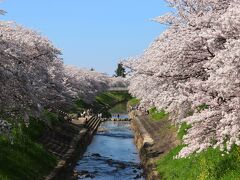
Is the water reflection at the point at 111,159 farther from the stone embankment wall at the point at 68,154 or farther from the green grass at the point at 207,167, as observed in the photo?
the green grass at the point at 207,167

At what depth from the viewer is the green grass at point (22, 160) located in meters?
22.1

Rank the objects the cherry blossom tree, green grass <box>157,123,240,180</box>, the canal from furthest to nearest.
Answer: the canal → green grass <box>157,123,240,180</box> → the cherry blossom tree

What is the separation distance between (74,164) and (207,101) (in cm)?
2583

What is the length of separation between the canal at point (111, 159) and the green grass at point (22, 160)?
5.54 m

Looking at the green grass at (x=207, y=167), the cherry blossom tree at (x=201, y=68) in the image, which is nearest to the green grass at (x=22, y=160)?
the green grass at (x=207, y=167)

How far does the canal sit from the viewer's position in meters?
34.6

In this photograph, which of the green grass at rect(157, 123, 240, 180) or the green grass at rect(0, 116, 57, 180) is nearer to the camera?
the green grass at rect(157, 123, 240, 180)

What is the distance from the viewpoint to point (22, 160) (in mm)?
24734

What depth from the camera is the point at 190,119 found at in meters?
13.4

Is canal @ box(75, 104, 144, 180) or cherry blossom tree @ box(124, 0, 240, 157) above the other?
cherry blossom tree @ box(124, 0, 240, 157)

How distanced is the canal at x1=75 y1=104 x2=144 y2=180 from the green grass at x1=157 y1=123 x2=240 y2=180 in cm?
877

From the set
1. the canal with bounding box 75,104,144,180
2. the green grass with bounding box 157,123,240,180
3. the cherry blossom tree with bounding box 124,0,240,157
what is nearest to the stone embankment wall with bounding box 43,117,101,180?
the canal with bounding box 75,104,144,180

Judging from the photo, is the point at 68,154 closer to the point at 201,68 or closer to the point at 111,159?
the point at 111,159

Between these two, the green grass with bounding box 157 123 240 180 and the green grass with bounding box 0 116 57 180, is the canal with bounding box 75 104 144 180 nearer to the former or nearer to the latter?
the green grass with bounding box 0 116 57 180
